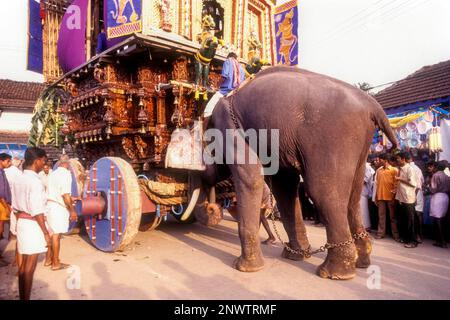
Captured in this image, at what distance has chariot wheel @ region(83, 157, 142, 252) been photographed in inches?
181

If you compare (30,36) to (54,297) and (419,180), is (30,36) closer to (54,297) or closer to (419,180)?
(54,297)

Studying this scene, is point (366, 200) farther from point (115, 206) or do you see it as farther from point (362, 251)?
point (115, 206)

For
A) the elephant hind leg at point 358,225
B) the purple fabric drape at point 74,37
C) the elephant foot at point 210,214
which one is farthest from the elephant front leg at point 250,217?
the purple fabric drape at point 74,37

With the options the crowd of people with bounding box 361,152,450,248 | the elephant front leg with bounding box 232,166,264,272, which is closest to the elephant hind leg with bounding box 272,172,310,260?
the elephant front leg with bounding box 232,166,264,272

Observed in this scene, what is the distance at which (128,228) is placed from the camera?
4555 mm

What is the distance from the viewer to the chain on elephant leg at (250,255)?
3945mm

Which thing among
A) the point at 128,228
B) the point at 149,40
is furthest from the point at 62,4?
the point at 128,228

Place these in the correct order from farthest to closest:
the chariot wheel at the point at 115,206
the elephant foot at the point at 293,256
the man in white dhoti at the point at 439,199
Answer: the man in white dhoti at the point at 439,199 → the chariot wheel at the point at 115,206 → the elephant foot at the point at 293,256

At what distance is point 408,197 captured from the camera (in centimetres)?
611

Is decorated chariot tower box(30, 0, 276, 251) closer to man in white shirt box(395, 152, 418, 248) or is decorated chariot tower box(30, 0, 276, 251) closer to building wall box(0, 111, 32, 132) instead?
man in white shirt box(395, 152, 418, 248)

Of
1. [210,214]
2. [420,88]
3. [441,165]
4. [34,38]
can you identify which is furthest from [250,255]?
[420,88]

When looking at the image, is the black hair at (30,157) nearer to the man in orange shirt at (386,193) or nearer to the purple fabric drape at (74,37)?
the purple fabric drape at (74,37)

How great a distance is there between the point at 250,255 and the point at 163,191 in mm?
1854

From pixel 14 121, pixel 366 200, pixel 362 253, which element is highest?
pixel 14 121
